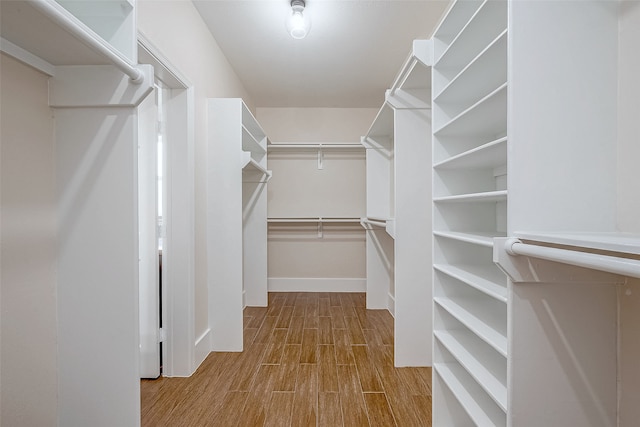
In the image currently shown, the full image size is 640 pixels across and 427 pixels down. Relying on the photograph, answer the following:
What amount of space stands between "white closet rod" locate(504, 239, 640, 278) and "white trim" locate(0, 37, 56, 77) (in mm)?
1502

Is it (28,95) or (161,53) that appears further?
(161,53)

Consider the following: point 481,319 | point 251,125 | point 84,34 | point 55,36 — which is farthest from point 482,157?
point 251,125

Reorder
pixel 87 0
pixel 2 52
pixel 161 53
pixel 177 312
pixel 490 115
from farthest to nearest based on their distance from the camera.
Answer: pixel 177 312 → pixel 161 53 → pixel 490 115 → pixel 87 0 → pixel 2 52

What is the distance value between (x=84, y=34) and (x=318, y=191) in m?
3.57

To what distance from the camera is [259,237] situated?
3582 mm

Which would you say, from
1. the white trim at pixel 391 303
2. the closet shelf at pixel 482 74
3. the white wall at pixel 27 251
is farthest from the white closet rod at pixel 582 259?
the white trim at pixel 391 303

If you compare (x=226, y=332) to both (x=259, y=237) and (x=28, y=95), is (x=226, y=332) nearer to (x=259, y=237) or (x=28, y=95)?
(x=259, y=237)

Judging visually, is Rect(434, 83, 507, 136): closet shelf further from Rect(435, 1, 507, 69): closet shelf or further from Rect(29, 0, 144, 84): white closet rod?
Rect(29, 0, 144, 84): white closet rod

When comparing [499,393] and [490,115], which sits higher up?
[490,115]

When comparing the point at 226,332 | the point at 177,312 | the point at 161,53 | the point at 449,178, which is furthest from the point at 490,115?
the point at 226,332

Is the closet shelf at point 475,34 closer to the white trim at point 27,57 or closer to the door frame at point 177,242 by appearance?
the white trim at point 27,57

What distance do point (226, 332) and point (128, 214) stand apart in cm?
170

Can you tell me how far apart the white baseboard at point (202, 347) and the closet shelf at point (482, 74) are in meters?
2.15

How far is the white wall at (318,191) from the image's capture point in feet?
14.0
